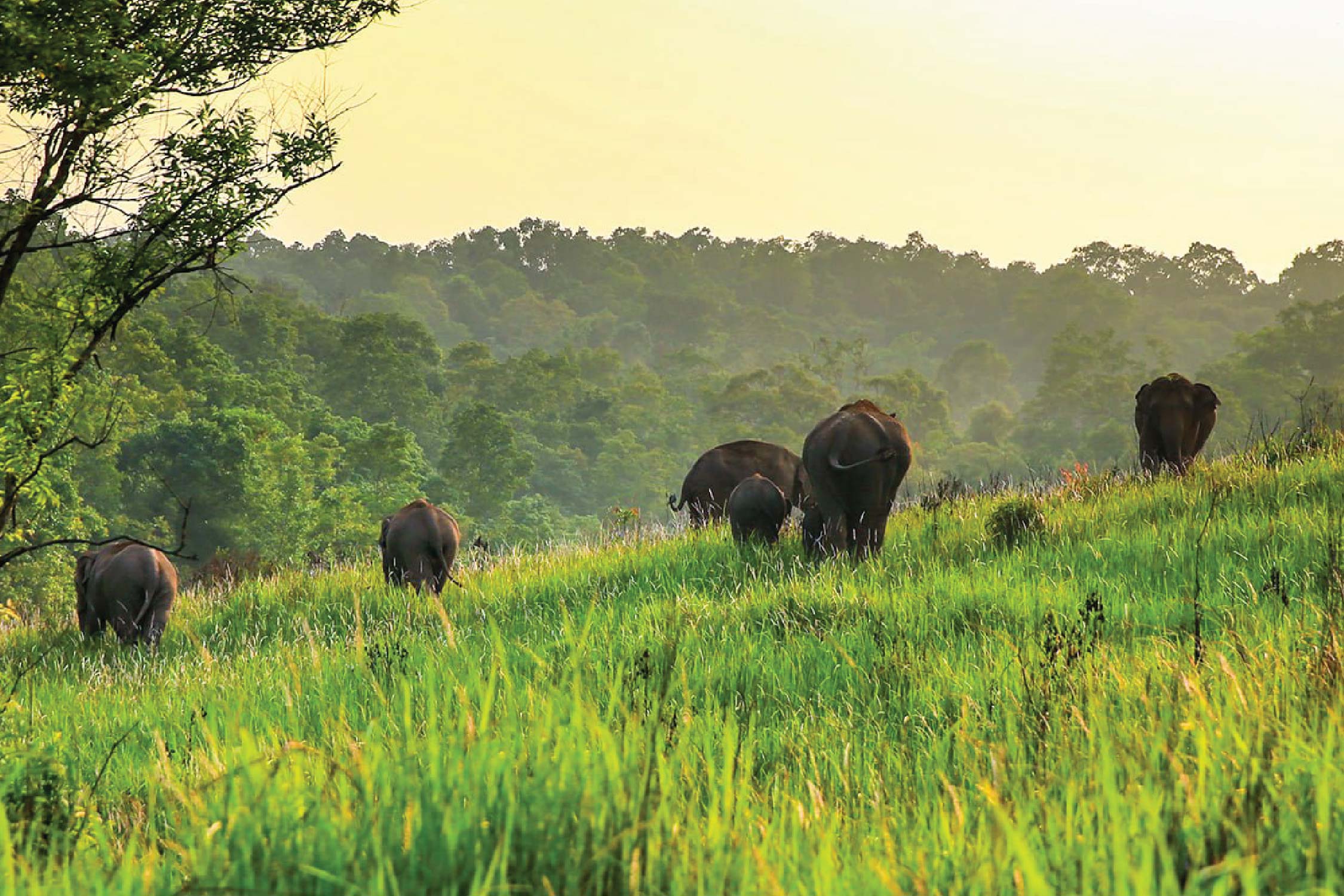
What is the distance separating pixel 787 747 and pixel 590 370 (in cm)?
9505

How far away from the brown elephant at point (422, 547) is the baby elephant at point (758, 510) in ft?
10.3

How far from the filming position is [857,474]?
920 centimetres

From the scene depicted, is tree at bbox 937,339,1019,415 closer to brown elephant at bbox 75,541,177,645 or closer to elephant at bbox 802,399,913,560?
elephant at bbox 802,399,913,560

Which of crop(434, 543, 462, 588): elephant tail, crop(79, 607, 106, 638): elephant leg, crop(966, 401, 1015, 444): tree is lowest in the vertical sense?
crop(966, 401, 1015, 444): tree

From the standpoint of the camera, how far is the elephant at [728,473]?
49.2ft

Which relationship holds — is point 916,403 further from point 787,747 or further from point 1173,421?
point 787,747

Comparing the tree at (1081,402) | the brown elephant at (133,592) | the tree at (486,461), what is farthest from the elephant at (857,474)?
the tree at (1081,402)

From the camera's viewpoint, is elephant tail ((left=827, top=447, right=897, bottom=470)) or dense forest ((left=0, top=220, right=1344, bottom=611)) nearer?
elephant tail ((left=827, top=447, right=897, bottom=470))

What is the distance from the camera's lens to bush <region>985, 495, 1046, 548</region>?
9109mm

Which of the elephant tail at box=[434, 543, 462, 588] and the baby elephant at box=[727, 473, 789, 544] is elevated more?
the baby elephant at box=[727, 473, 789, 544]

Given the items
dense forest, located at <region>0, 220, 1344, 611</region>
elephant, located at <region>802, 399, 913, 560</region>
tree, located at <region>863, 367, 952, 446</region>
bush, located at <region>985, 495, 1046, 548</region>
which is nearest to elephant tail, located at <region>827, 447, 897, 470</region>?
elephant, located at <region>802, 399, 913, 560</region>

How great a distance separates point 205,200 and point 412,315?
385ft

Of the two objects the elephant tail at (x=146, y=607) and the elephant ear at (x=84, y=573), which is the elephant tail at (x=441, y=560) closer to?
the elephant tail at (x=146, y=607)

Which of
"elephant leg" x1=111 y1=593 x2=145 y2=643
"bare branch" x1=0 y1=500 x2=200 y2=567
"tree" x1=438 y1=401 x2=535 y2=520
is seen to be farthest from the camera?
"tree" x1=438 y1=401 x2=535 y2=520
